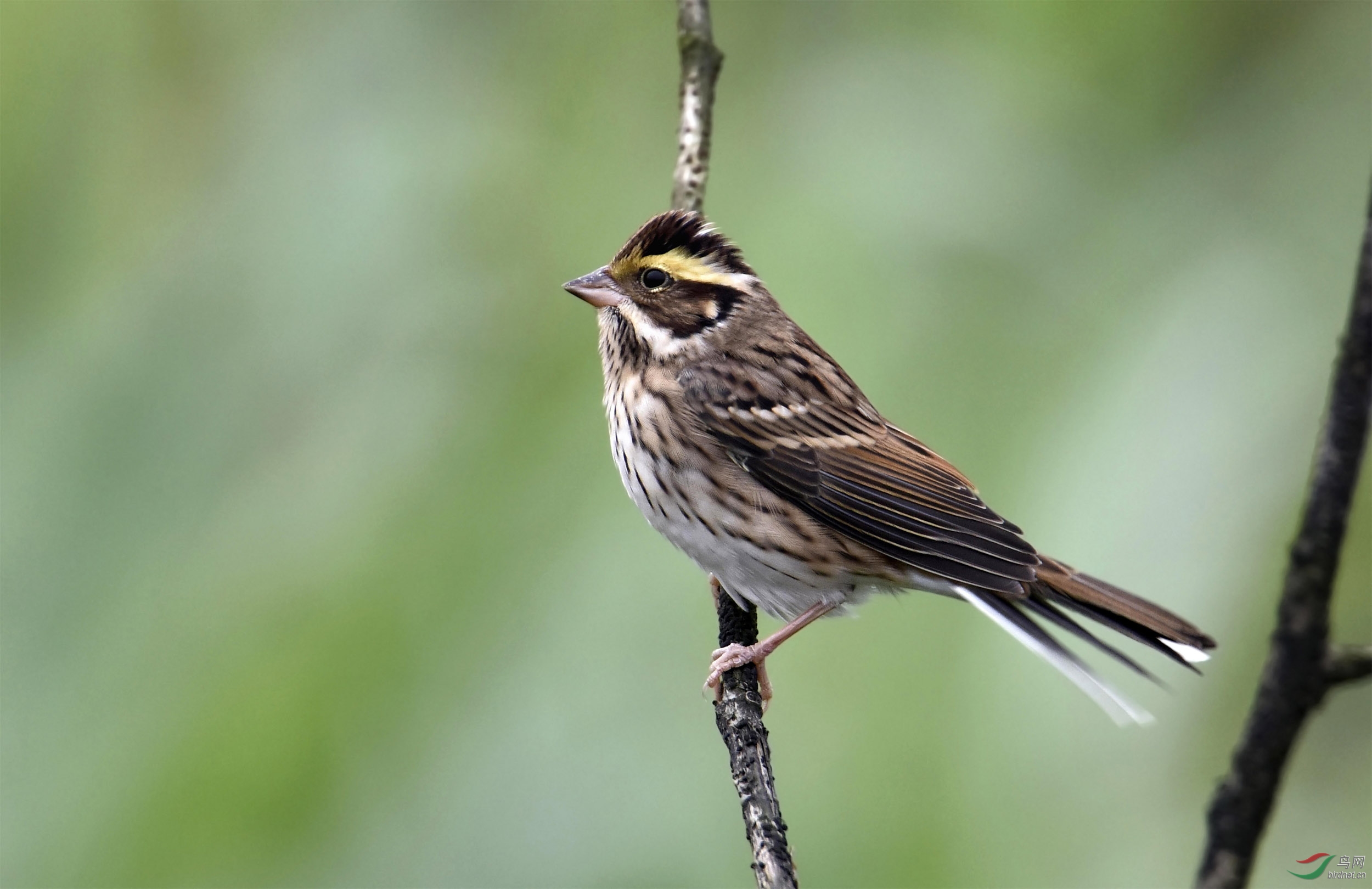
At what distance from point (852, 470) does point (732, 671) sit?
750 mm

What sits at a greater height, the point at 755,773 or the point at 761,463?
the point at 761,463

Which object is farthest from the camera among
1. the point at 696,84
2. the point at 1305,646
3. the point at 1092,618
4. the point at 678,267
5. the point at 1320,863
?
the point at 678,267

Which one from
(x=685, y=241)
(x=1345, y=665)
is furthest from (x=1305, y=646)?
(x=685, y=241)

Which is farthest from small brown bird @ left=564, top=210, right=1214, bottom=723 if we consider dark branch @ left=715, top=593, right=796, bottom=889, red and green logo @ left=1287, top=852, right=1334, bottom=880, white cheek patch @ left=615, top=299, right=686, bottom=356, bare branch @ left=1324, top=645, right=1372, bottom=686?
bare branch @ left=1324, top=645, right=1372, bottom=686

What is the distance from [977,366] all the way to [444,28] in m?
1.70

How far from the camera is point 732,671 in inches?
126

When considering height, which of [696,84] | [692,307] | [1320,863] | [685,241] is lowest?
[1320,863]

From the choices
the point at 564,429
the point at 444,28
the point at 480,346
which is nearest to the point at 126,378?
the point at 480,346

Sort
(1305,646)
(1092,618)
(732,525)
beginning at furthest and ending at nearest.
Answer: (732,525), (1092,618), (1305,646)

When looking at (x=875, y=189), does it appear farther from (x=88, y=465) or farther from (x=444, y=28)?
(x=88, y=465)

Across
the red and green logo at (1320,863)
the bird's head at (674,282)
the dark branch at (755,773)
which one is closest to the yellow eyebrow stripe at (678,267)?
the bird's head at (674,282)

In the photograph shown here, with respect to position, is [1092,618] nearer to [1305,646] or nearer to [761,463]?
[761,463]

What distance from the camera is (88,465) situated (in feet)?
8.57

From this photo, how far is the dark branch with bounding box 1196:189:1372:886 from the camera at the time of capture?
991mm
